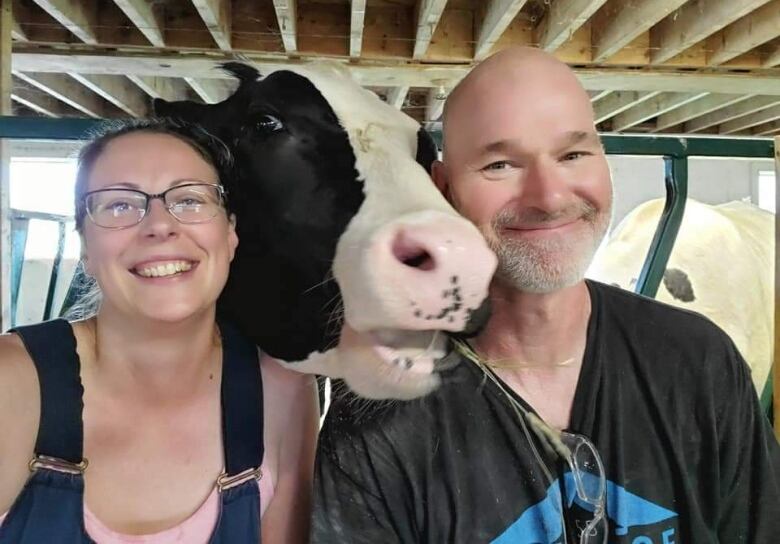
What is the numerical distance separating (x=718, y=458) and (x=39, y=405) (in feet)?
3.85

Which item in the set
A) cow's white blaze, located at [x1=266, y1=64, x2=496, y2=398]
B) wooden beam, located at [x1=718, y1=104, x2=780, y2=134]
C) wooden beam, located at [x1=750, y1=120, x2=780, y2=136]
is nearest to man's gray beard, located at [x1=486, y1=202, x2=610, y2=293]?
cow's white blaze, located at [x1=266, y1=64, x2=496, y2=398]

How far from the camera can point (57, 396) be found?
4.00 ft

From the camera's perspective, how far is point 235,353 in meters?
1.52

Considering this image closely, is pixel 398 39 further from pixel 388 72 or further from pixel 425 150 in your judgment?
pixel 425 150

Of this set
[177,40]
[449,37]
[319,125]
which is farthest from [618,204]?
[319,125]

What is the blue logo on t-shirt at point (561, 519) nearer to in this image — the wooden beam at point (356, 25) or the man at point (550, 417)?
the man at point (550, 417)

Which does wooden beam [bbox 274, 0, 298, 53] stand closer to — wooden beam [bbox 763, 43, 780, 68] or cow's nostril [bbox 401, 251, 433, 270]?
cow's nostril [bbox 401, 251, 433, 270]

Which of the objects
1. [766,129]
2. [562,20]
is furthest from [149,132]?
[766,129]

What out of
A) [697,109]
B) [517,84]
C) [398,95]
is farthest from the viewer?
[697,109]

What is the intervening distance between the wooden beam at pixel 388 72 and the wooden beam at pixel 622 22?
10.7 inches

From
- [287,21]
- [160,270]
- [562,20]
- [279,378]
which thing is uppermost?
[562,20]

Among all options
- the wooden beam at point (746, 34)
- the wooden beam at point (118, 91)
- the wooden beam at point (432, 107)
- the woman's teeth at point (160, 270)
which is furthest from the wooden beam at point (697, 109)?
the woman's teeth at point (160, 270)

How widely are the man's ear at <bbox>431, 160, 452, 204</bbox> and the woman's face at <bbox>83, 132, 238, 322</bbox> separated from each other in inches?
17.6

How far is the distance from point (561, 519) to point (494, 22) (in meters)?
2.90
